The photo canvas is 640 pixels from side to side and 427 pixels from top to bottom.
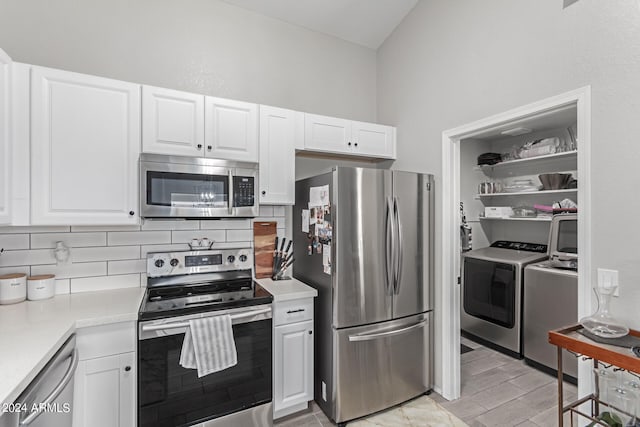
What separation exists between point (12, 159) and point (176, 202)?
0.84 m

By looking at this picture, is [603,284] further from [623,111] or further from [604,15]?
[604,15]

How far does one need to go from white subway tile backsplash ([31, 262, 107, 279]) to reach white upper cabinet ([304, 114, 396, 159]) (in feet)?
5.68

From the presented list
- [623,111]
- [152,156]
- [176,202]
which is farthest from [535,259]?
[152,156]

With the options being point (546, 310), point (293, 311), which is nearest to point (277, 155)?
point (293, 311)

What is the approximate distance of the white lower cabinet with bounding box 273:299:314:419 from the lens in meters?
2.09

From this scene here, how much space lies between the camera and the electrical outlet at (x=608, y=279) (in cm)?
151

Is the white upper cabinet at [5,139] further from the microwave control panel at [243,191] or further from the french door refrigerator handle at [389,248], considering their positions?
the french door refrigerator handle at [389,248]

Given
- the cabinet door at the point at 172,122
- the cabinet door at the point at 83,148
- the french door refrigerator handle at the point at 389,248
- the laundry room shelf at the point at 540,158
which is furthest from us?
the laundry room shelf at the point at 540,158

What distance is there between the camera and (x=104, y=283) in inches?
83.3

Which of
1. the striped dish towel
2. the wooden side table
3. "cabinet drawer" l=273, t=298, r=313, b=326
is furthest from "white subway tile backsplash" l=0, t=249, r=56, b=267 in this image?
the wooden side table

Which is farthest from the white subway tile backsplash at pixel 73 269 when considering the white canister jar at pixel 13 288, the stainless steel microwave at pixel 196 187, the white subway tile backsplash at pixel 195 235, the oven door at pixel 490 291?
the oven door at pixel 490 291

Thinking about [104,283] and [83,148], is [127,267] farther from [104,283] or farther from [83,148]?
[83,148]

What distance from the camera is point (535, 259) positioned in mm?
3119

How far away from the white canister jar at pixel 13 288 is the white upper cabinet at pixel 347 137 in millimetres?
2040
